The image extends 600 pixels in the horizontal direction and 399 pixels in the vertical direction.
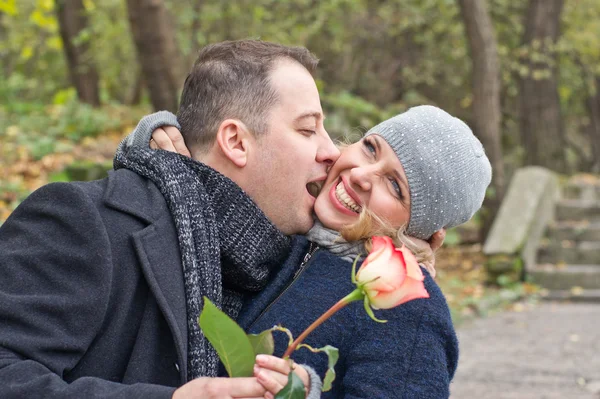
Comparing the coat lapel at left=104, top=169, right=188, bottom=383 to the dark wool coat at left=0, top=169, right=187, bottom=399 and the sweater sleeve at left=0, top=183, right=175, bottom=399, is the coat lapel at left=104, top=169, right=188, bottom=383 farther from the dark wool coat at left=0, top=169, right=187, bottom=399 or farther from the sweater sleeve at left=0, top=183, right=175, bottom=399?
the sweater sleeve at left=0, top=183, right=175, bottom=399

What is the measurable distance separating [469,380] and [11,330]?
5.13 meters

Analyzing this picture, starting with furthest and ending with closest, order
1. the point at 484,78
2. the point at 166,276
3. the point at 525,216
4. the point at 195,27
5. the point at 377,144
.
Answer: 1. the point at 195,27
2. the point at 484,78
3. the point at 525,216
4. the point at 377,144
5. the point at 166,276

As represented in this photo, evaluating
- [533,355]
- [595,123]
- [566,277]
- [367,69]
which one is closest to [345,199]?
[533,355]

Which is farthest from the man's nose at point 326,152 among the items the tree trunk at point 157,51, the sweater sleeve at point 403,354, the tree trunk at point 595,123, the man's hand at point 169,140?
the tree trunk at point 595,123

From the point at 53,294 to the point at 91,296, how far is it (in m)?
0.09

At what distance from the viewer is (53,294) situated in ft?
6.63

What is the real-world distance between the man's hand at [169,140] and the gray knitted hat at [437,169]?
0.61 meters

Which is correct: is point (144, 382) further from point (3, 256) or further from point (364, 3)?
point (364, 3)

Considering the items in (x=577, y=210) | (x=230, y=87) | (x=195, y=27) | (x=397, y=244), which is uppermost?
(x=230, y=87)

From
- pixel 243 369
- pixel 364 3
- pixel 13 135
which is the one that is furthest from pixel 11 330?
pixel 364 3

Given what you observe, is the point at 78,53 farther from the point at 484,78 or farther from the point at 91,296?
the point at 91,296

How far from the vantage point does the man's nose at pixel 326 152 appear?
8.68 ft

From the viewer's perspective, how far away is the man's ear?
8.39 feet

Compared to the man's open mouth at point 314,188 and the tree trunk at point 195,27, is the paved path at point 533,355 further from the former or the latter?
the tree trunk at point 195,27
